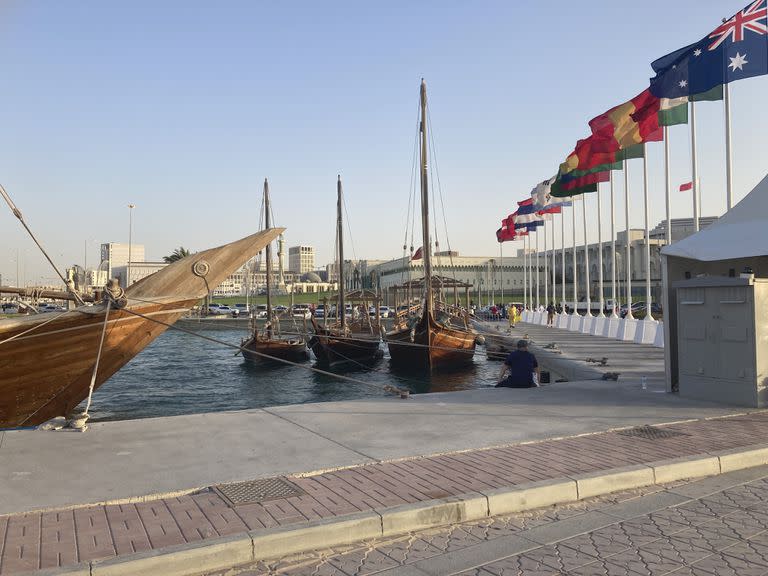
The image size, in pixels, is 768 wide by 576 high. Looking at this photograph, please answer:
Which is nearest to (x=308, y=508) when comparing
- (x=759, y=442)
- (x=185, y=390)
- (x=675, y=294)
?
(x=759, y=442)

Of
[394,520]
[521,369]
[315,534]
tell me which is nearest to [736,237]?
[521,369]

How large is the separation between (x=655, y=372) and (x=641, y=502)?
33.3 feet

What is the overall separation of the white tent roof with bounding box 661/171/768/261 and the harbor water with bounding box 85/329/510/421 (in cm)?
923

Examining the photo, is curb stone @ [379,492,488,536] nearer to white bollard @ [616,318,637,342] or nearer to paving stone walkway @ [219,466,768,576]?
paving stone walkway @ [219,466,768,576]

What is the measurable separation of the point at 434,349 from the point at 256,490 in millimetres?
24096

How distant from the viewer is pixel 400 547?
4.82 m

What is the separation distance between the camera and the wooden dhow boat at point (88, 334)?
436 inches

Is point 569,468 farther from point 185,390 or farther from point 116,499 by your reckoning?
point 185,390

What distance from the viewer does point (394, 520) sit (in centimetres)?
507

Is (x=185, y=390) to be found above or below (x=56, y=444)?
below

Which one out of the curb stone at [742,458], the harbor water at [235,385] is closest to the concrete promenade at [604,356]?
the harbor water at [235,385]

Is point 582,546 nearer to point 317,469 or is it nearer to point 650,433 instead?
point 317,469

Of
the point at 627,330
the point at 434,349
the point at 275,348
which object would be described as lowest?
the point at 275,348

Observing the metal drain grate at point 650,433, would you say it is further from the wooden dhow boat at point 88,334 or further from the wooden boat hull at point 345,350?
the wooden boat hull at point 345,350
